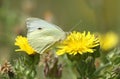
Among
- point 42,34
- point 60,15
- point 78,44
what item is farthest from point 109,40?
point 78,44

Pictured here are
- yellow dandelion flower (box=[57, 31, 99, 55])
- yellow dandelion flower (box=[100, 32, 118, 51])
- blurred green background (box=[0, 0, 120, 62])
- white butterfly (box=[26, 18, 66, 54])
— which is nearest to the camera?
yellow dandelion flower (box=[57, 31, 99, 55])

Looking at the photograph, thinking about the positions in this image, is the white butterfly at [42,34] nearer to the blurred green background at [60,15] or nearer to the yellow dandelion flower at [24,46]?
the yellow dandelion flower at [24,46]

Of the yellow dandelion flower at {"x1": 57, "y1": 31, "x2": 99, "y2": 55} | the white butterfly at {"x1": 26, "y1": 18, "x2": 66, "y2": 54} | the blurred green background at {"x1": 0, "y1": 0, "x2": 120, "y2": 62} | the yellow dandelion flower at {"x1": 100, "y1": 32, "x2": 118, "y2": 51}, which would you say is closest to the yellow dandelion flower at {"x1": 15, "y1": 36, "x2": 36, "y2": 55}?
the white butterfly at {"x1": 26, "y1": 18, "x2": 66, "y2": 54}

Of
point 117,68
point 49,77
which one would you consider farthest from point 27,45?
point 117,68

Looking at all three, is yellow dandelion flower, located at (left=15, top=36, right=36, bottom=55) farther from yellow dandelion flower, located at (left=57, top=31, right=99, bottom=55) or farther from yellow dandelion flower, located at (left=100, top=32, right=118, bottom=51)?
yellow dandelion flower, located at (left=100, top=32, right=118, bottom=51)

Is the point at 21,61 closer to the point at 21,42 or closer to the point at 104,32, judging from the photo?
the point at 21,42
